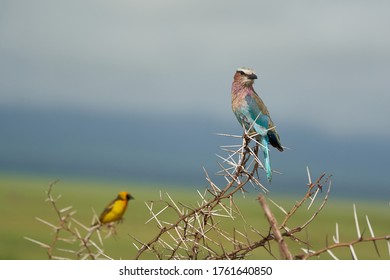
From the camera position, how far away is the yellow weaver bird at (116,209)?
411cm

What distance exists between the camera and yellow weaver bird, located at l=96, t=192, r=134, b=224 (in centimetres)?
411

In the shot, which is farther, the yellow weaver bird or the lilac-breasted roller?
the lilac-breasted roller

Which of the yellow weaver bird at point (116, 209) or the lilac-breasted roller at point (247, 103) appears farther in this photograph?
the lilac-breasted roller at point (247, 103)

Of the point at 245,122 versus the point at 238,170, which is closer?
the point at 238,170

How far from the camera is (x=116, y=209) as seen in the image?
14.1 ft

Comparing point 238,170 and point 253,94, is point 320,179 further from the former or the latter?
point 253,94

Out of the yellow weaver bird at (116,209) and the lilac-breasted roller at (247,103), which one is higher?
the lilac-breasted roller at (247,103)

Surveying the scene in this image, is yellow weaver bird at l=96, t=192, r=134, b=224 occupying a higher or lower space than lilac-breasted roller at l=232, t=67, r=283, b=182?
lower

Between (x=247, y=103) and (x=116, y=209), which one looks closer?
(x=116, y=209)

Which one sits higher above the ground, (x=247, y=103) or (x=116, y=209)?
(x=247, y=103)
